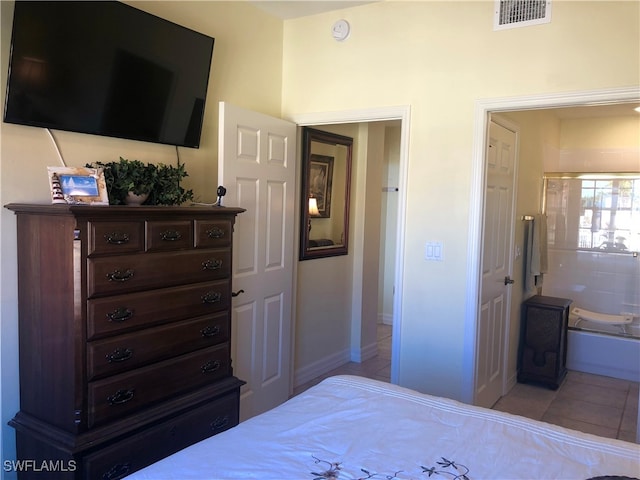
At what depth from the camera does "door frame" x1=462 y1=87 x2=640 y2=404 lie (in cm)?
282

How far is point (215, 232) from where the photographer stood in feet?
8.51

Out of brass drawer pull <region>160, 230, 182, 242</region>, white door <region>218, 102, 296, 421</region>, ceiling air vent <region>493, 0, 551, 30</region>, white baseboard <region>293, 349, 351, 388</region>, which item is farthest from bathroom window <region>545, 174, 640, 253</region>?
brass drawer pull <region>160, 230, 182, 242</region>

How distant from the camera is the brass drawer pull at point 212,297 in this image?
8.37ft

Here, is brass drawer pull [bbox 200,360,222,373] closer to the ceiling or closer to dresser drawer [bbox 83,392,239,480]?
dresser drawer [bbox 83,392,239,480]

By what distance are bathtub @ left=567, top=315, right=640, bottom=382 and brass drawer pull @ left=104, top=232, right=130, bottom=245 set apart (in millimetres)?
4041

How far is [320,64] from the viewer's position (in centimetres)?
356

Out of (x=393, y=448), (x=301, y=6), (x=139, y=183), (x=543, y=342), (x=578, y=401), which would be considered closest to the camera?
(x=393, y=448)

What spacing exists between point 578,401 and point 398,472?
10.2ft

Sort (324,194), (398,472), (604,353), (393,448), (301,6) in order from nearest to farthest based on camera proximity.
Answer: (398,472), (393,448), (301,6), (324,194), (604,353)

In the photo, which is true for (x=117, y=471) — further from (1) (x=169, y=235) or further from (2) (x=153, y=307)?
(1) (x=169, y=235)

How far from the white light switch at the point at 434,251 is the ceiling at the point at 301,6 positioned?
5.39 feet

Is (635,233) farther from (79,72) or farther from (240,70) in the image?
(79,72)

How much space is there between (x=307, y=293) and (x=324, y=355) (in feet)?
2.10

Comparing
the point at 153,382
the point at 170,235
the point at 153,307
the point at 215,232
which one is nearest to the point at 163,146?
the point at 215,232
